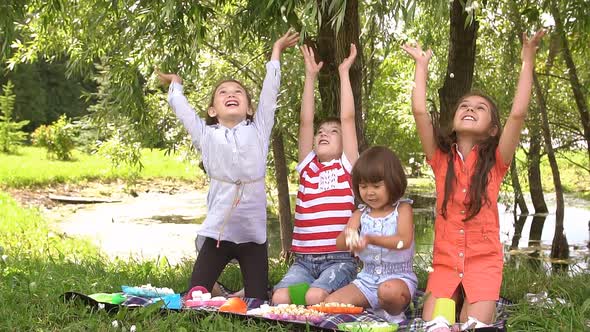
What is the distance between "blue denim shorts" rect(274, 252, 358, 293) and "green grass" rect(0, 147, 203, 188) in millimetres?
10764

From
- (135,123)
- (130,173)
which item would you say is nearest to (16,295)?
(135,123)

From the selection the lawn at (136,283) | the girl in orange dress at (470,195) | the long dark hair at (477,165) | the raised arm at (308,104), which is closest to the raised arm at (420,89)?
the girl in orange dress at (470,195)

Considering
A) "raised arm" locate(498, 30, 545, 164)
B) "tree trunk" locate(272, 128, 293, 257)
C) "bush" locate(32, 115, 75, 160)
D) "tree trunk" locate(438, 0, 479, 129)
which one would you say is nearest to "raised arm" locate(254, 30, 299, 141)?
"raised arm" locate(498, 30, 545, 164)

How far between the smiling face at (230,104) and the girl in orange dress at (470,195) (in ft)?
3.24

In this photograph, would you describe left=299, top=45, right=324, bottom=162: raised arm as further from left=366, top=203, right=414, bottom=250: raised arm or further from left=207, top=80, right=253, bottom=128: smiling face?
left=366, top=203, right=414, bottom=250: raised arm

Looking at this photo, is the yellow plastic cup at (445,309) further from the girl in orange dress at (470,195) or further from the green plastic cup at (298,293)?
the green plastic cup at (298,293)

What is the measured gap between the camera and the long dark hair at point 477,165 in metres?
3.59

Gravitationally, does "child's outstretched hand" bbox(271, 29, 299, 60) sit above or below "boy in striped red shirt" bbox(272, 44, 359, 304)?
above

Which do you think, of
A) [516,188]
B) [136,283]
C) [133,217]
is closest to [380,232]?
[136,283]

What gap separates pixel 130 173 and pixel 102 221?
5.70 m

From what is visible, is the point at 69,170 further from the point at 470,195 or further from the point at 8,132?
the point at 470,195

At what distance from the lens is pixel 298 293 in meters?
3.81

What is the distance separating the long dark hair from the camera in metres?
3.59

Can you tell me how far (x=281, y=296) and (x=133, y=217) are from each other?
39.6ft
